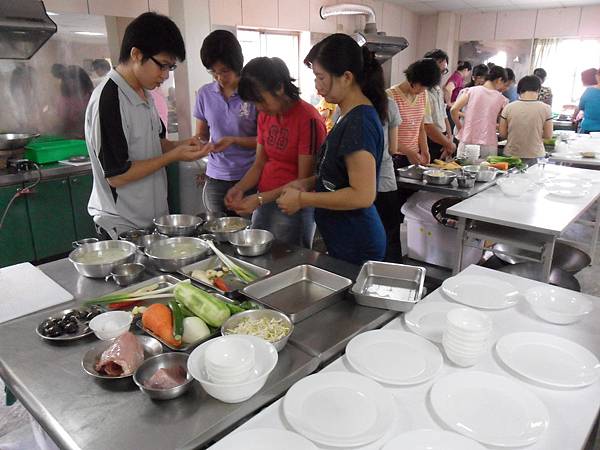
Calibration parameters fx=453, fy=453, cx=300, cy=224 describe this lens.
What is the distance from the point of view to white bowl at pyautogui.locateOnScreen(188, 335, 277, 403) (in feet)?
3.23

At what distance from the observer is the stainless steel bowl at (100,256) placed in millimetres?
1575

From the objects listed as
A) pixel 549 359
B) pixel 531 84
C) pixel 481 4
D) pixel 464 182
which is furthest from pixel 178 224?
pixel 481 4

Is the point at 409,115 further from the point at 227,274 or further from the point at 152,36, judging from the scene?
the point at 227,274

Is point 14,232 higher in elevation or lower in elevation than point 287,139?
lower

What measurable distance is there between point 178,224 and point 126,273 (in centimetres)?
49

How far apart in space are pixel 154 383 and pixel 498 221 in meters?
2.12

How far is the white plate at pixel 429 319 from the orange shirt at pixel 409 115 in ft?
7.84

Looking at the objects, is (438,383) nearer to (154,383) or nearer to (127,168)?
(154,383)

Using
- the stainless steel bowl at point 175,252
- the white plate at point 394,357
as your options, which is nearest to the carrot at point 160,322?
the stainless steel bowl at point 175,252

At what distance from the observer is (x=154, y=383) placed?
3.39 ft

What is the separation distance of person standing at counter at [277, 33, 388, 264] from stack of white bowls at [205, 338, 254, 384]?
76 centimetres

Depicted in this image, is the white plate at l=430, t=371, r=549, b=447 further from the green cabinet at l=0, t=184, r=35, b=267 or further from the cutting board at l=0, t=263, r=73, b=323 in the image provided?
the green cabinet at l=0, t=184, r=35, b=267

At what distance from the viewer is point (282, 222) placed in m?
2.29

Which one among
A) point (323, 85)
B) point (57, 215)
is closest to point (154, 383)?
point (323, 85)
